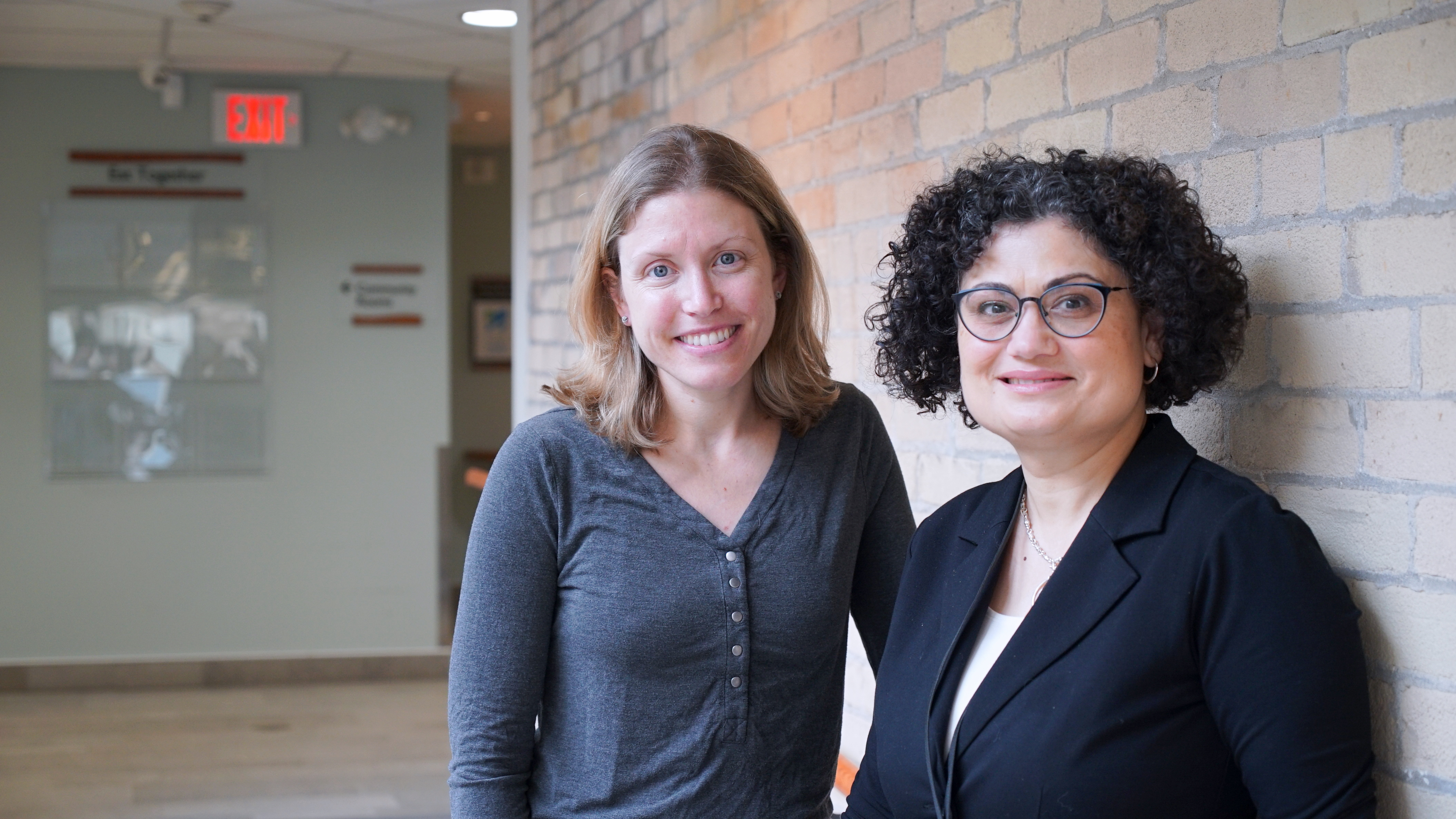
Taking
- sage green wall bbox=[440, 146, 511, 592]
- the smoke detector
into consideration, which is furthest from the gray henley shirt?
sage green wall bbox=[440, 146, 511, 592]

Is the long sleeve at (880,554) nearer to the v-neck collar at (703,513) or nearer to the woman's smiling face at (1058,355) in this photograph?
the v-neck collar at (703,513)

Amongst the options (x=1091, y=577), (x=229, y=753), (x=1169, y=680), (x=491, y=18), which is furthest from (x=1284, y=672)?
(x=229, y=753)

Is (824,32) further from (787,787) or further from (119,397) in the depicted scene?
(119,397)

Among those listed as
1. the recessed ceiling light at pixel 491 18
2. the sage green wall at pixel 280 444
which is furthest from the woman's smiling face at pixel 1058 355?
the sage green wall at pixel 280 444

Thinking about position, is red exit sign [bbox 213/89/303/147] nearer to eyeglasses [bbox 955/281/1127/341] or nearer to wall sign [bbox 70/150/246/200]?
wall sign [bbox 70/150/246/200]

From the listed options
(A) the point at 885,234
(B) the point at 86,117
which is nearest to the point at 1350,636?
(A) the point at 885,234

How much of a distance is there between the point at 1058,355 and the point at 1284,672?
0.42 meters

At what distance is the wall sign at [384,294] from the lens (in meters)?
7.21

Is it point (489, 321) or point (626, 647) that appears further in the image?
point (489, 321)

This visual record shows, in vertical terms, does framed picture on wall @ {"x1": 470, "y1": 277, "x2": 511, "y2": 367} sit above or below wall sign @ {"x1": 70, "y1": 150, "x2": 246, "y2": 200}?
below

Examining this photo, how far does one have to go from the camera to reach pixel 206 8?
18.2 ft

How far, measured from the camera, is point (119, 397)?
23.0 feet

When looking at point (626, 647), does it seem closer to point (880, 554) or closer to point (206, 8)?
point (880, 554)

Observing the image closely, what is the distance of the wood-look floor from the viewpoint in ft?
17.3
